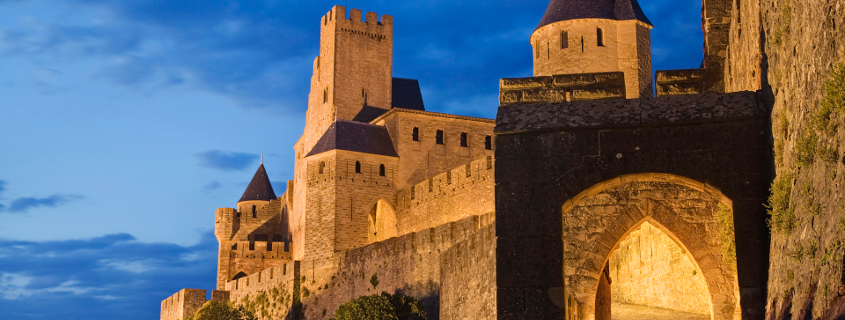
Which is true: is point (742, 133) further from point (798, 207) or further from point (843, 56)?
point (843, 56)

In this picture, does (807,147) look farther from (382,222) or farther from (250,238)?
(250,238)

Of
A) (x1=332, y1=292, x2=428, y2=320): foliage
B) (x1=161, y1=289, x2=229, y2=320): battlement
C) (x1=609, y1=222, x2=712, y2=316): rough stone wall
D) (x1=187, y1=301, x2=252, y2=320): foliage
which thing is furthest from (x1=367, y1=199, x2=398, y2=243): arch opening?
(x1=609, y1=222, x2=712, y2=316): rough stone wall

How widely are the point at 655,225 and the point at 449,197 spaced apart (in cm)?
2008

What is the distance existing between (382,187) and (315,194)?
2.74 metres

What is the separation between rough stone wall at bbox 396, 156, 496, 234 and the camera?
32.3 metres

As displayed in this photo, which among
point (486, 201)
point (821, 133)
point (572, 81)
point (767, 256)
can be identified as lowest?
point (767, 256)

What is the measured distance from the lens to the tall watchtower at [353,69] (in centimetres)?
4538

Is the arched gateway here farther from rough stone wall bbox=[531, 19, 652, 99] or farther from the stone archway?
rough stone wall bbox=[531, 19, 652, 99]

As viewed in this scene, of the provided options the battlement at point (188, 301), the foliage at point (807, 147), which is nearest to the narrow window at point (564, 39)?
the battlement at point (188, 301)

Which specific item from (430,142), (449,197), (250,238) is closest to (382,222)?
(430,142)

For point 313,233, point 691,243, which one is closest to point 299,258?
point 313,233

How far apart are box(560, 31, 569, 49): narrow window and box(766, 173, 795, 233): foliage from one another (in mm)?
25529

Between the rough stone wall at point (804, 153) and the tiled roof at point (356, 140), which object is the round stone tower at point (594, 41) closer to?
the tiled roof at point (356, 140)

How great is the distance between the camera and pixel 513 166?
9742 mm
